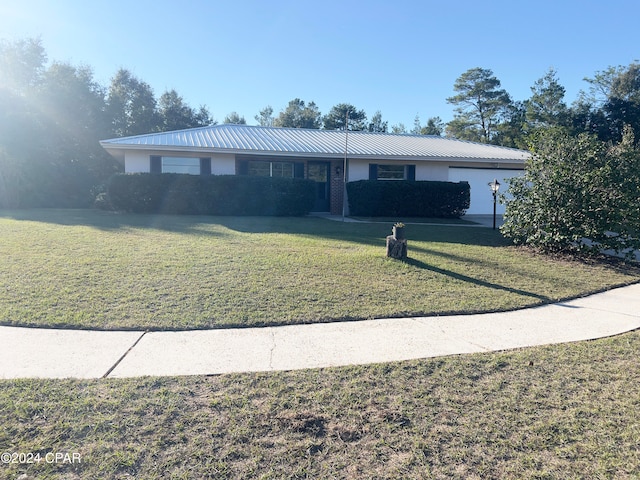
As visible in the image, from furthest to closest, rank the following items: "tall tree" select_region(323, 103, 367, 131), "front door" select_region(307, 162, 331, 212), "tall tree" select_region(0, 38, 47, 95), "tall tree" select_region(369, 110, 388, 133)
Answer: "tall tree" select_region(369, 110, 388, 133) → "tall tree" select_region(323, 103, 367, 131) → "tall tree" select_region(0, 38, 47, 95) → "front door" select_region(307, 162, 331, 212)

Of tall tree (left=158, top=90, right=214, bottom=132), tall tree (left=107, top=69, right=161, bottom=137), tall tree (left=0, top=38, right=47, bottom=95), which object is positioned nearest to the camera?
tall tree (left=0, top=38, right=47, bottom=95)

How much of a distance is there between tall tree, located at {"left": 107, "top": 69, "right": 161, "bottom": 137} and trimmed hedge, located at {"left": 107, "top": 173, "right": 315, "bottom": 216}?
1785 centimetres

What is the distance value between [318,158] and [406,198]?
3725 millimetres

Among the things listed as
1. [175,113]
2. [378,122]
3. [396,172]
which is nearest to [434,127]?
[378,122]

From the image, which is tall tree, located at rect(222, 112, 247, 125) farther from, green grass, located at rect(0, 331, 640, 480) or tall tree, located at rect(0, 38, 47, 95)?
green grass, located at rect(0, 331, 640, 480)

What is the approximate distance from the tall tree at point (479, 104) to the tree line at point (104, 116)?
10cm

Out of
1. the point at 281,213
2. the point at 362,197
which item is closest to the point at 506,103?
the point at 362,197

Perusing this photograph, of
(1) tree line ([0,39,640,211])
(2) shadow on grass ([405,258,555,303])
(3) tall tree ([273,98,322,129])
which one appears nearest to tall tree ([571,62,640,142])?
(1) tree line ([0,39,640,211])

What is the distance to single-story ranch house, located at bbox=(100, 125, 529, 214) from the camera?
1509cm

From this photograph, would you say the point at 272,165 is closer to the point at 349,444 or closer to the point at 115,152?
the point at 115,152

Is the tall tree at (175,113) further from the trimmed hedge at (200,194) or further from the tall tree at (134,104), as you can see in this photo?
the trimmed hedge at (200,194)

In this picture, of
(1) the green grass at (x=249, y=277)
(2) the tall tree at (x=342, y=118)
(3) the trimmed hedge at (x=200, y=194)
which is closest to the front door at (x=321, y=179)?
(3) the trimmed hedge at (x=200, y=194)

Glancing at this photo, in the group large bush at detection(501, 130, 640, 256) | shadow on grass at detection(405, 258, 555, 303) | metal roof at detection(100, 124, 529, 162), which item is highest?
metal roof at detection(100, 124, 529, 162)

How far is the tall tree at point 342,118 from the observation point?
43969 millimetres
